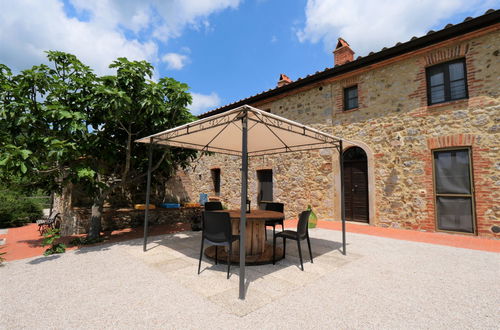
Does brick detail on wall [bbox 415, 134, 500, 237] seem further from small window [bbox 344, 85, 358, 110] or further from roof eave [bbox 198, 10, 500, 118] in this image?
small window [bbox 344, 85, 358, 110]

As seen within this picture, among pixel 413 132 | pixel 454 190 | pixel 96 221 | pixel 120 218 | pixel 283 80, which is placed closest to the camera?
pixel 96 221

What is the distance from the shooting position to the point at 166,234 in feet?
20.2

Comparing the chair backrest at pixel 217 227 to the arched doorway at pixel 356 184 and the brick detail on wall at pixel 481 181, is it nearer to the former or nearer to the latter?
the arched doorway at pixel 356 184

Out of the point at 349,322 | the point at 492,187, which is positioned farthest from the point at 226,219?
the point at 492,187

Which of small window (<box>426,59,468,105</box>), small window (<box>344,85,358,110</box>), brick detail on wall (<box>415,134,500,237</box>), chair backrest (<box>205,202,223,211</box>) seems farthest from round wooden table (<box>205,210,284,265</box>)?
small window (<box>426,59,468,105</box>)

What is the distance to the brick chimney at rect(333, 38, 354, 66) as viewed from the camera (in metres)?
8.14

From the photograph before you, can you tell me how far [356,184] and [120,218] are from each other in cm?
727

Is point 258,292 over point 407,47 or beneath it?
beneath

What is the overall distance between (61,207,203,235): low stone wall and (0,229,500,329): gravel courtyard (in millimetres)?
2444

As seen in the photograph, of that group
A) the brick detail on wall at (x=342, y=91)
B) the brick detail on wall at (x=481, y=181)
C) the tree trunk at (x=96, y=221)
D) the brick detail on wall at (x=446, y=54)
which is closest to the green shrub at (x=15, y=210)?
the tree trunk at (x=96, y=221)

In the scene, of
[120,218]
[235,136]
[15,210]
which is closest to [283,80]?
[235,136]

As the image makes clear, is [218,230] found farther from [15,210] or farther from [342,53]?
[15,210]

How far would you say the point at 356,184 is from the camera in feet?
23.9

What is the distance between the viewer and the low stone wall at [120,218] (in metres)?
6.45
